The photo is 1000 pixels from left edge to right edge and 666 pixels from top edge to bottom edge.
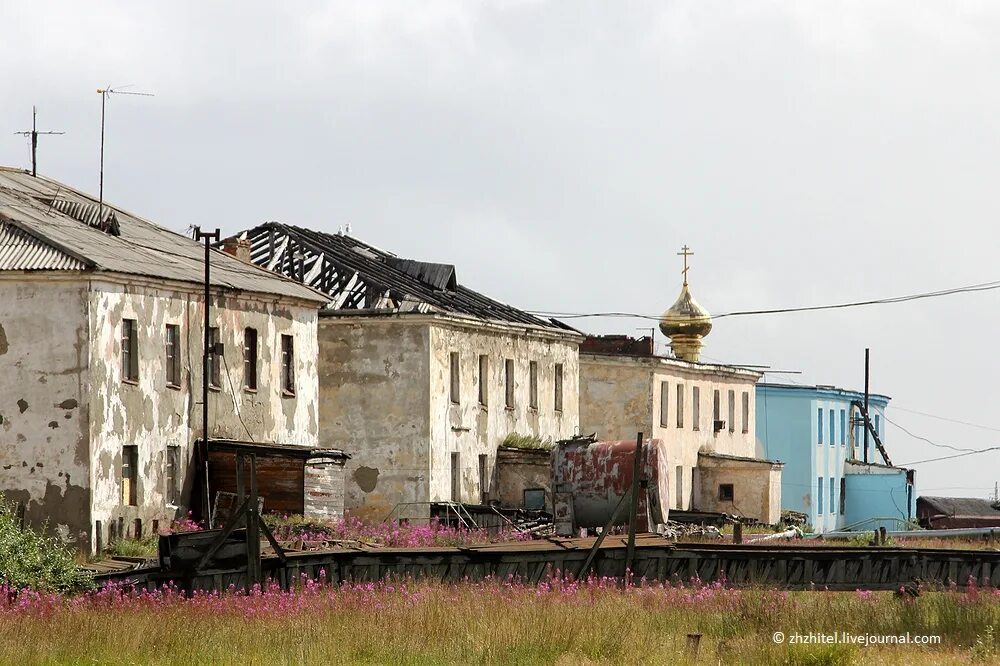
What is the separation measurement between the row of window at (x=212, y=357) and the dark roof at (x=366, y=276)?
350cm

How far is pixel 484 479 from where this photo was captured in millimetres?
48906

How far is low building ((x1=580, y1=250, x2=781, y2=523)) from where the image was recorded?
5756 cm

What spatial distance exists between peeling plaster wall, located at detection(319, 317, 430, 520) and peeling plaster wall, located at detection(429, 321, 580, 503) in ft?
1.17

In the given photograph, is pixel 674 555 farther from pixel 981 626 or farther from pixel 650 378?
pixel 650 378

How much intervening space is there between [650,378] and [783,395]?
16716 mm

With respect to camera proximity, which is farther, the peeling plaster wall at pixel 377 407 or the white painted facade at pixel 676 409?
the white painted facade at pixel 676 409

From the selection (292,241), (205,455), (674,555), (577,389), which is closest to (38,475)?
(205,455)

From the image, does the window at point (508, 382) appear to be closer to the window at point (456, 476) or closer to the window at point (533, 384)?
the window at point (533, 384)

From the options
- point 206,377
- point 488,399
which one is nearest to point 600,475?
point 206,377

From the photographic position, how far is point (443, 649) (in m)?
19.8

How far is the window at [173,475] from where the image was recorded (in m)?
36.8

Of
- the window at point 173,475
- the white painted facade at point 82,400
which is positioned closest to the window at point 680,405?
the white painted facade at point 82,400

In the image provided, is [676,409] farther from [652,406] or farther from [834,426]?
[834,426]

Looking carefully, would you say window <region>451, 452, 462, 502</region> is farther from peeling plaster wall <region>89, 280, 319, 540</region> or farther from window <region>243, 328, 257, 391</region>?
window <region>243, 328, 257, 391</region>
